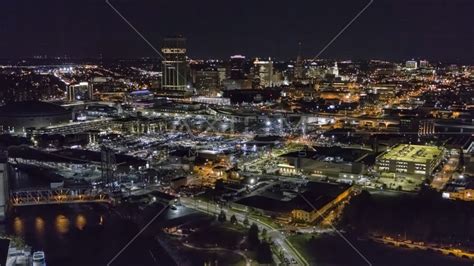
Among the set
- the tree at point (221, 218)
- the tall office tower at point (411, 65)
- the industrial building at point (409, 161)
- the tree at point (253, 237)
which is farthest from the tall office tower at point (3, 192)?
the tall office tower at point (411, 65)

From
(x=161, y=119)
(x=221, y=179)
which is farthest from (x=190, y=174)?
(x=161, y=119)

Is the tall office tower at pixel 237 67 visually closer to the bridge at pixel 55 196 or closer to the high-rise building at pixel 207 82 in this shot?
the high-rise building at pixel 207 82

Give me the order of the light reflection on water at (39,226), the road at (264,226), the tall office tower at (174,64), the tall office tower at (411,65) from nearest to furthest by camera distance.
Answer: the road at (264,226) → the light reflection on water at (39,226) → the tall office tower at (174,64) → the tall office tower at (411,65)

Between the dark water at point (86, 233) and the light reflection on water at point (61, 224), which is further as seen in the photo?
the light reflection on water at point (61, 224)

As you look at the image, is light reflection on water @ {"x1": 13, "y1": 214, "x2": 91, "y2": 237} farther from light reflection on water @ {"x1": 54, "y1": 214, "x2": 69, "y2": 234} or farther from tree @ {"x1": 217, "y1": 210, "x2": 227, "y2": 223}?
tree @ {"x1": 217, "y1": 210, "x2": 227, "y2": 223}

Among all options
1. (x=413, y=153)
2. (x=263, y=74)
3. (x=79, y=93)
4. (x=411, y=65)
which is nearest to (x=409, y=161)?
(x=413, y=153)

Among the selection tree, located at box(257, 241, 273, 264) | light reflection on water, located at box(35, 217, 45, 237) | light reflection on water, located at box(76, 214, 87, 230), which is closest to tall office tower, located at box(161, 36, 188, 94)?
light reflection on water, located at box(76, 214, 87, 230)

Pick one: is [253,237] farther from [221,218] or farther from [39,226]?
[39,226]
